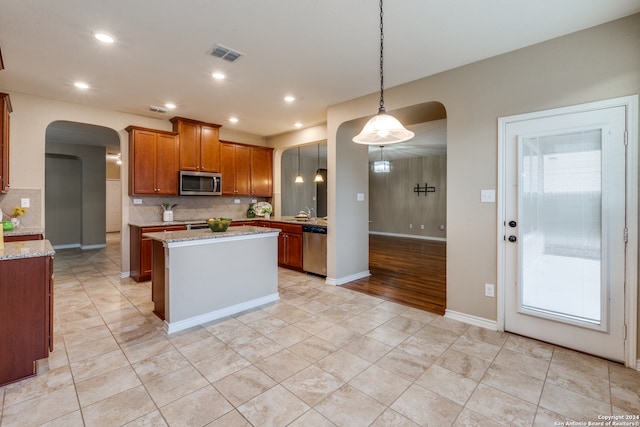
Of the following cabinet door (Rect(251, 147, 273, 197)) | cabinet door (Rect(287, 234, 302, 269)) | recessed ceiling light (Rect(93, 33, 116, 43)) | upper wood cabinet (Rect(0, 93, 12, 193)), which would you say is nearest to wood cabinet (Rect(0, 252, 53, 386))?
recessed ceiling light (Rect(93, 33, 116, 43))

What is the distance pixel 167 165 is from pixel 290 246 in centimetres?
243

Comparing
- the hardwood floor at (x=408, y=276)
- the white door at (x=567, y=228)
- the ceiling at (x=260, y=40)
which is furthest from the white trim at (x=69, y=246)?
the white door at (x=567, y=228)

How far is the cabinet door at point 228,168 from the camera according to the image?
5539 mm

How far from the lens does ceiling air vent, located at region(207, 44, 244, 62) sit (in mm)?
2699

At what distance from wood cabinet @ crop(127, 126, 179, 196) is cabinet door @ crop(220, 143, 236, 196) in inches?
32.8

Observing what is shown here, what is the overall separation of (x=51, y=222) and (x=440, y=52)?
9.08 m

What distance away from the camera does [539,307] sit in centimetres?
263

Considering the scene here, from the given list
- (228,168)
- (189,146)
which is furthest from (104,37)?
(228,168)

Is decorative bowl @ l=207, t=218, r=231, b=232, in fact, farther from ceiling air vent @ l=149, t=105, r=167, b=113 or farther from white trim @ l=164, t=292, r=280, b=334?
ceiling air vent @ l=149, t=105, r=167, b=113

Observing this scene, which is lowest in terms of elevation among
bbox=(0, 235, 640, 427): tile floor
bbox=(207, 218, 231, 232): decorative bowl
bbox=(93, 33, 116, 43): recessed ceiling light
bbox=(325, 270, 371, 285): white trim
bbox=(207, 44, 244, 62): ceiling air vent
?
bbox=(0, 235, 640, 427): tile floor

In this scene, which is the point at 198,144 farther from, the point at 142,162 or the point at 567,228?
the point at 567,228

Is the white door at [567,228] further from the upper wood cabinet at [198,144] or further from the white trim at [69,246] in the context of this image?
the white trim at [69,246]

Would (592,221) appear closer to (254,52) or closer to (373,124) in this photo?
(373,124)

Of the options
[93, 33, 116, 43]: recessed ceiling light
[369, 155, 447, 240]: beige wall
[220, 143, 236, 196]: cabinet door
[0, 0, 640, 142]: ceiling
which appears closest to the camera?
[0, 0, 640, 142]: ceiling
